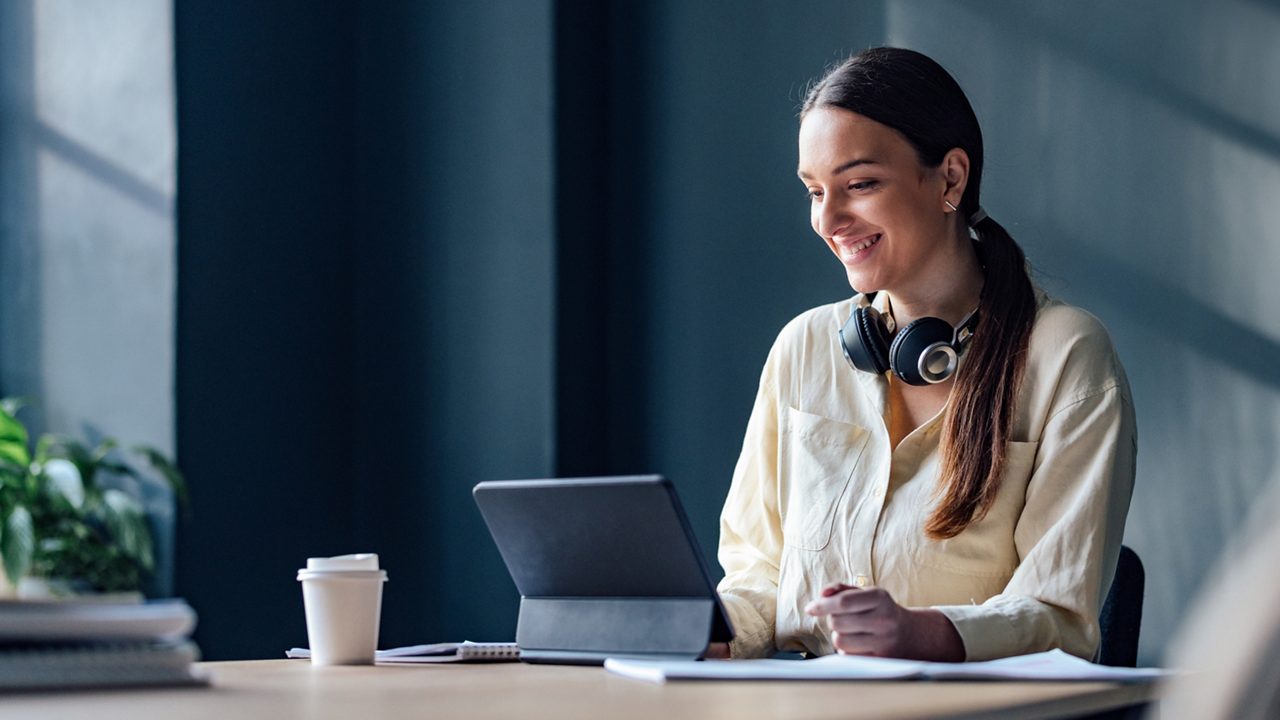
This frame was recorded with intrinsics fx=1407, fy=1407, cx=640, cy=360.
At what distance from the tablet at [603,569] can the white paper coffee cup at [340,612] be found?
0.15 m

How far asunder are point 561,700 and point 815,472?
917 mm

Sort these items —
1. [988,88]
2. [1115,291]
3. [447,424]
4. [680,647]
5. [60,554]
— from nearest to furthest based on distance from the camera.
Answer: [680,647], [1115,291], [988,88], [60,554], [447,424]

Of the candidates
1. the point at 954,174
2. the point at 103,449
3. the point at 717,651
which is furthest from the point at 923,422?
the point at 103,449

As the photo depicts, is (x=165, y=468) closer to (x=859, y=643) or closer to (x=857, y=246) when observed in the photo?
(x=857, y=246)

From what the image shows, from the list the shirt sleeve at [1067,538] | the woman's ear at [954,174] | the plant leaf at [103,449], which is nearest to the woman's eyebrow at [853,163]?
the woman's ear at [954,174]

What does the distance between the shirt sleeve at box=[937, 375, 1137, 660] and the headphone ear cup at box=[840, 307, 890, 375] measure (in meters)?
0.25

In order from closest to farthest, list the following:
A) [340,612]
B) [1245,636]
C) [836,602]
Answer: [1245,636] → [836,602] → [340,612]

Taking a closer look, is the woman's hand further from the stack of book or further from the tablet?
the stack of book

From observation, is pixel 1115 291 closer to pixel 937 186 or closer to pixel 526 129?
pixel 937 186

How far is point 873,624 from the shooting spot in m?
1.34

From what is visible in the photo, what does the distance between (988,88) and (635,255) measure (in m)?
0.95

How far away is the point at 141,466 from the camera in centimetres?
324

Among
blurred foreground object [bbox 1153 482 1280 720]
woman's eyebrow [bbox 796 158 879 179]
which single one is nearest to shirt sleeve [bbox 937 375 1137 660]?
woman's eyebrow [bbox 796 158 879 179]

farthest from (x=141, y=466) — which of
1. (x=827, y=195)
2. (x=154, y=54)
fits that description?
(x=827, y=195)
